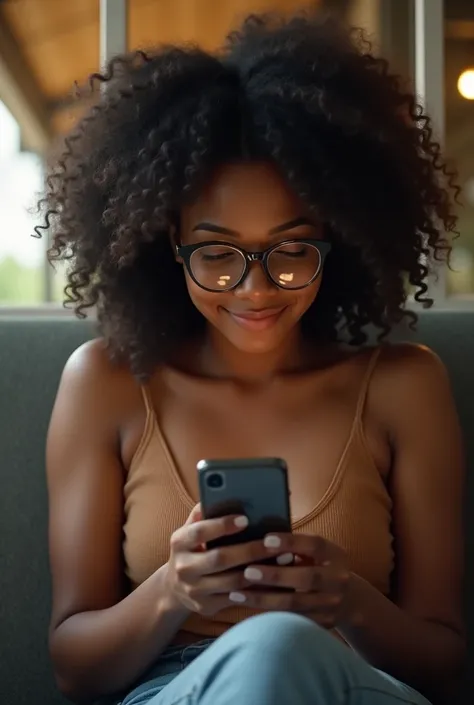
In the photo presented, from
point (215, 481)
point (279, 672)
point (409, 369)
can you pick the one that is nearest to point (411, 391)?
point (409, 369)

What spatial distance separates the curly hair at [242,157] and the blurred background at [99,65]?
0.09 meters

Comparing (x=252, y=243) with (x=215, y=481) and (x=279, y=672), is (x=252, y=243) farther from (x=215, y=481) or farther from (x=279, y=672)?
(x=279, y=672)

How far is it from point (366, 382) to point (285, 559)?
1.10ft

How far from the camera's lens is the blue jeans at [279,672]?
68 cm

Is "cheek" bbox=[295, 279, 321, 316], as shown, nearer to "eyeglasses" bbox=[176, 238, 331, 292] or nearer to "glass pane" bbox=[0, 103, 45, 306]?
"eyeglasses" bbox=[176, 238, 331, 292]

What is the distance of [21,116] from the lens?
228 centimetres

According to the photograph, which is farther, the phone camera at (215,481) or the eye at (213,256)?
the eye at (213,256)

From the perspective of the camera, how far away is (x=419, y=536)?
1.03 m

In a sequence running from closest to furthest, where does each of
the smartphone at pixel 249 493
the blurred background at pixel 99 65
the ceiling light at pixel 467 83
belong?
the smartphone at pixel 249 493, the blurred background at pixel 99 65, the ceiling light at pixel 467 83

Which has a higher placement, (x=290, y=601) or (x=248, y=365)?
(x=248, y=365)

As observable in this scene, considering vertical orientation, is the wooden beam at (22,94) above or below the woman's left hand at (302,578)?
above

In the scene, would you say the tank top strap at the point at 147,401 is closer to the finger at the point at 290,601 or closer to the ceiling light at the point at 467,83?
the finger at the point at 290,601

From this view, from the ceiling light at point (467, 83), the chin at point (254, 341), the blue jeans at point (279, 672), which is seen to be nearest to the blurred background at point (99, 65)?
the ceiling light at point (467, 83)

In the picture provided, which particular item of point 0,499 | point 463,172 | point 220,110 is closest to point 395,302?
point 220,110
